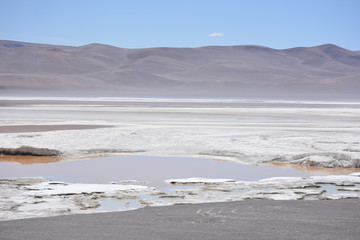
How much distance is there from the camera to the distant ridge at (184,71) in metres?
89.5

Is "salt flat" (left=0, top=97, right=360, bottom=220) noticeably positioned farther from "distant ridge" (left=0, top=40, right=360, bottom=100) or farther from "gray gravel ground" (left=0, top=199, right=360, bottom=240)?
"distant ridge" (left=0, top=40, right=360, bottom=100)

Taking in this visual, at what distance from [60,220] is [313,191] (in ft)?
11.3

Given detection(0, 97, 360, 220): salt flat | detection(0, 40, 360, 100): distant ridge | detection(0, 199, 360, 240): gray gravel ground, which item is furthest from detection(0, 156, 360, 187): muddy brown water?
detection(0, 40, 360, 100): distant ridge

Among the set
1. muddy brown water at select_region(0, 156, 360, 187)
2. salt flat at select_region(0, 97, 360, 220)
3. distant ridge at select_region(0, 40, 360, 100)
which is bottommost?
muddy brown water at select_region(0, 156, 360, 187)

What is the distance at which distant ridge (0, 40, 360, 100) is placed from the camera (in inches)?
3524

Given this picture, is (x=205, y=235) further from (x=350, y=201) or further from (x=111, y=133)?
(x=111, y=133)

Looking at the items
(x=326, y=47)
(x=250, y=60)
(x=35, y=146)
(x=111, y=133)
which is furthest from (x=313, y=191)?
(x=326, y=47)

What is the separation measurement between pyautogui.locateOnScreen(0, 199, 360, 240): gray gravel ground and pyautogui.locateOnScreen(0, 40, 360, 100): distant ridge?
210 ft

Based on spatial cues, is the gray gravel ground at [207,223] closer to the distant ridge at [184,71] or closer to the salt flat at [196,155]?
the salt flat at [196,155]

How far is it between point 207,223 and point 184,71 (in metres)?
115

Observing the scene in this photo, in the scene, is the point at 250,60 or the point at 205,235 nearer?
the point at 205,235

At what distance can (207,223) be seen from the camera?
215 inches

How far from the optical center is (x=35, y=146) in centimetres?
1252

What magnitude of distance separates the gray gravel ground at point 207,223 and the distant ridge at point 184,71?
64119mm
